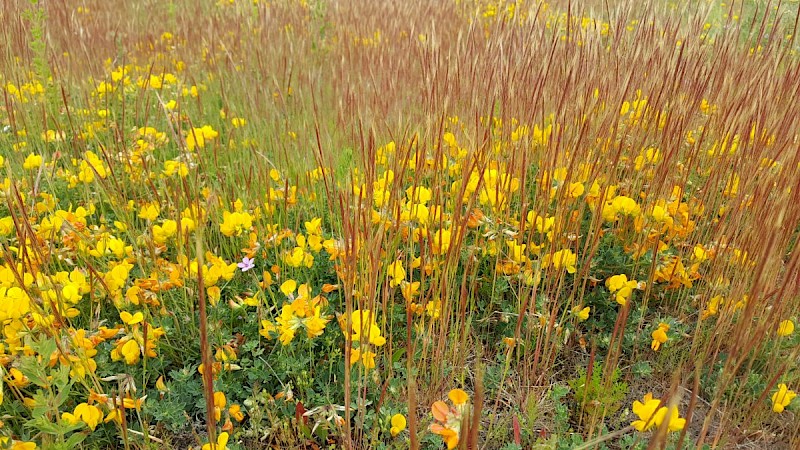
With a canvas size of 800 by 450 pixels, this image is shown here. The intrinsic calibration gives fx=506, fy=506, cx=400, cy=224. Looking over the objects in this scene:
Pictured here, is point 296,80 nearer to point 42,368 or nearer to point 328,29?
point 328,29

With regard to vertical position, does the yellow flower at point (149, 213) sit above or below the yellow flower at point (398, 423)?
above

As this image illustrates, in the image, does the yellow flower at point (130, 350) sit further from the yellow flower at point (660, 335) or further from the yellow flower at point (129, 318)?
the yellow flower at point (660, 335)

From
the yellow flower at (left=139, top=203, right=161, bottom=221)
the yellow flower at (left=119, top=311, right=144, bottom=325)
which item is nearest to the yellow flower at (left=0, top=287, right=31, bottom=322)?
the yellow flower at (left=119, top=311, right=144, bottom=325)

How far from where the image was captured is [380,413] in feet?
4.81

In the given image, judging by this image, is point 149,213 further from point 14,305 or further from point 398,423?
point 398,423

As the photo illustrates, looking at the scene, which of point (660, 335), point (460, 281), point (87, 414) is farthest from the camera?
point (460, 281)

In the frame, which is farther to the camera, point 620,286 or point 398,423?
point 620,286

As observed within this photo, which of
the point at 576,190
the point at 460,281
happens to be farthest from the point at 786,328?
the point at 460,281

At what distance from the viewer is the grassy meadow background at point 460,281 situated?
4.52 ft

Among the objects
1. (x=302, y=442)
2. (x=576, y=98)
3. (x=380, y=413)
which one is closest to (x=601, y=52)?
(x=576, y=98)

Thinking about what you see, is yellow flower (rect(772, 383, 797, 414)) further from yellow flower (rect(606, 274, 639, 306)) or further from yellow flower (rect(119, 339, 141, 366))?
yellow flower (rect(119, 339, 141, 366))

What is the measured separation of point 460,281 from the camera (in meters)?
1.88

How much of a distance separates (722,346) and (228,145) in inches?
98.9

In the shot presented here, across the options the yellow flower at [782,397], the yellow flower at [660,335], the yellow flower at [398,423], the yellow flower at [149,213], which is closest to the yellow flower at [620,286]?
the yellow flower at [660,335]
